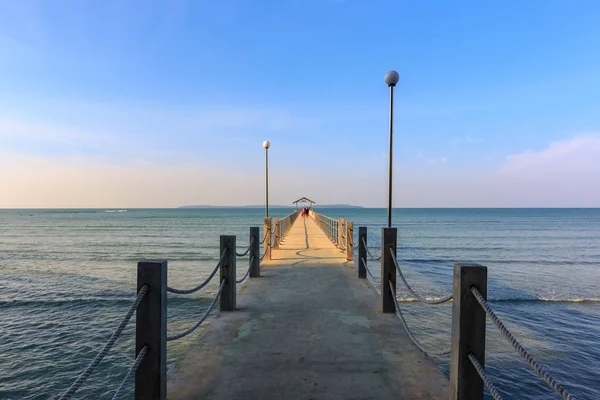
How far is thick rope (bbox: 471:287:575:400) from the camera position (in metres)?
1.83

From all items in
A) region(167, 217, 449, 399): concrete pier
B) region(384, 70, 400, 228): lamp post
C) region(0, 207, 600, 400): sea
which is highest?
region(384, 70, 400, 228): lamp post

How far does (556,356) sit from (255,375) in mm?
7328

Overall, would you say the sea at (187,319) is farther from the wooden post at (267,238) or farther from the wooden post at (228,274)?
the wooden post at (267,238)

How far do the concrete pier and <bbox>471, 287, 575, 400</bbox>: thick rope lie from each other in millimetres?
1075

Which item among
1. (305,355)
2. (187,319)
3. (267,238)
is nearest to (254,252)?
(267,238)

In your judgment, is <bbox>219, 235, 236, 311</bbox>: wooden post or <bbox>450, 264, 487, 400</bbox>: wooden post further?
<bbox>219, 235, 236, 311</bbox>: wooden post

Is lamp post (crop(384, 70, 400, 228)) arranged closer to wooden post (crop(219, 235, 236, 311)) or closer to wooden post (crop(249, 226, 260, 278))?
wooden post (crop(219, 235, 236, 311))

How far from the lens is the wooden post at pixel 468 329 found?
9.04 ft

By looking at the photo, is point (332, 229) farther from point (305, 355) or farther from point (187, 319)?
point (305, 355)

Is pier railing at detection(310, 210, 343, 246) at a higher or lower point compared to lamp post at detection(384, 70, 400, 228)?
lower

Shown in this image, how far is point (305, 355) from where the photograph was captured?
3.99 meters

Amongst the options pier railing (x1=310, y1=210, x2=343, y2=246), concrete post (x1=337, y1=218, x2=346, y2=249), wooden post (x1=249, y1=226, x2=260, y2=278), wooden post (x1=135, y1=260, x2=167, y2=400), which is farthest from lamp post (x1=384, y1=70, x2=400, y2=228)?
pier railing (x1=310, y1=210, x2=343, y2=246)

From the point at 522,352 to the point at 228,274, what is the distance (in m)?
4.29

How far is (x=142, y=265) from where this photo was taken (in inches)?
113
